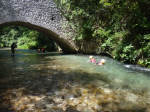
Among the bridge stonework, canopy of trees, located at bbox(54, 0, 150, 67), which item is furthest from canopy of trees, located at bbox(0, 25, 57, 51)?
canopy of trees, located at bbox(54, 0, 150, 67)

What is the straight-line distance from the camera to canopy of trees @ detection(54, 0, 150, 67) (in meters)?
5.63

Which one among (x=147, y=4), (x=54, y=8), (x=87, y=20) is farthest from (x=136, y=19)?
(x=54, y=8)

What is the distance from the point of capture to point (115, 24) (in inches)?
319

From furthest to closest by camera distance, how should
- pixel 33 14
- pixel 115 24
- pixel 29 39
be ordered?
pixel 29 39 < pixel 33 14 < pixel 115 24

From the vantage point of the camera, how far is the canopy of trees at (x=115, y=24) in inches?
222

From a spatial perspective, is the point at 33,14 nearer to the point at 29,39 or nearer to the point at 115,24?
the point at 115,24

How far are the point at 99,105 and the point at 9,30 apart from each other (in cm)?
3312

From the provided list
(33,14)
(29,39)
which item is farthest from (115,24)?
(29,39)

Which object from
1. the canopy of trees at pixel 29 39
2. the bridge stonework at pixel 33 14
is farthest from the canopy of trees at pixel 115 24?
the canopy of trees at pixel 29 39

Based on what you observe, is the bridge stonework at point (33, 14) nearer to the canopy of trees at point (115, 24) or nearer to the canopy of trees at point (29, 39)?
the canopy of trees at point (115, 24)

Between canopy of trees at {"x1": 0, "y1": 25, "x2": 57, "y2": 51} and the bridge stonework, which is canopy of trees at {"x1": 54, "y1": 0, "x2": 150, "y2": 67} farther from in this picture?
canopy of trees at {"x1": 0, "y1": 25, "x2": 57, "y2": 51}

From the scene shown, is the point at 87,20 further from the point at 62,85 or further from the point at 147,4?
the point at 62,85

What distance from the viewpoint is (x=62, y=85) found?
3.16m

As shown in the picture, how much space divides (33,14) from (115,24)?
18.5 feet
